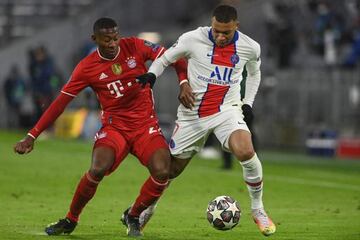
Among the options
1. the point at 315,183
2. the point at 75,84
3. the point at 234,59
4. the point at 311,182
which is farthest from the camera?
the point at 311,182

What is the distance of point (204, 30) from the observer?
10789mm

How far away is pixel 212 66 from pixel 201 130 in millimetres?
676

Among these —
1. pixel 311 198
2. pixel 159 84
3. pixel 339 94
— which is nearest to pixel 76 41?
pixel 159 84

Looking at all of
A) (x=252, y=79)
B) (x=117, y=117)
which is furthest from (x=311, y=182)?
(x=117, y=117)

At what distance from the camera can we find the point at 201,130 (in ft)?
35.2

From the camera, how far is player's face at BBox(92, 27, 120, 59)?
407 inches

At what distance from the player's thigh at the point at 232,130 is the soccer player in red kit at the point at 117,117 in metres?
0.58

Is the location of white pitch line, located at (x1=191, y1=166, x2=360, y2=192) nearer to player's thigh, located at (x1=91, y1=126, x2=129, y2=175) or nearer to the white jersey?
the white jersey

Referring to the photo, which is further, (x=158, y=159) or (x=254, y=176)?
(x=254, y=176)

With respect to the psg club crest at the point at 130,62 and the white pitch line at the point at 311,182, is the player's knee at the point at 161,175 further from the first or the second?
the white pitch line at the point at 311,182

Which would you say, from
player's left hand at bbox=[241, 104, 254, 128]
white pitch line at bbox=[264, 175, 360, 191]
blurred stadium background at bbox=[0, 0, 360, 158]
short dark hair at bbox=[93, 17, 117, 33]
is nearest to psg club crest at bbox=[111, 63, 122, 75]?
short dark hair at bbox=[93, 17, 117, 33]

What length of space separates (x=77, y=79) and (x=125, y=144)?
0.82 metres

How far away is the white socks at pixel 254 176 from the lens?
34.0 ft

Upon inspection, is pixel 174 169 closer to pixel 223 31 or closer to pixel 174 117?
pixel 223 31
